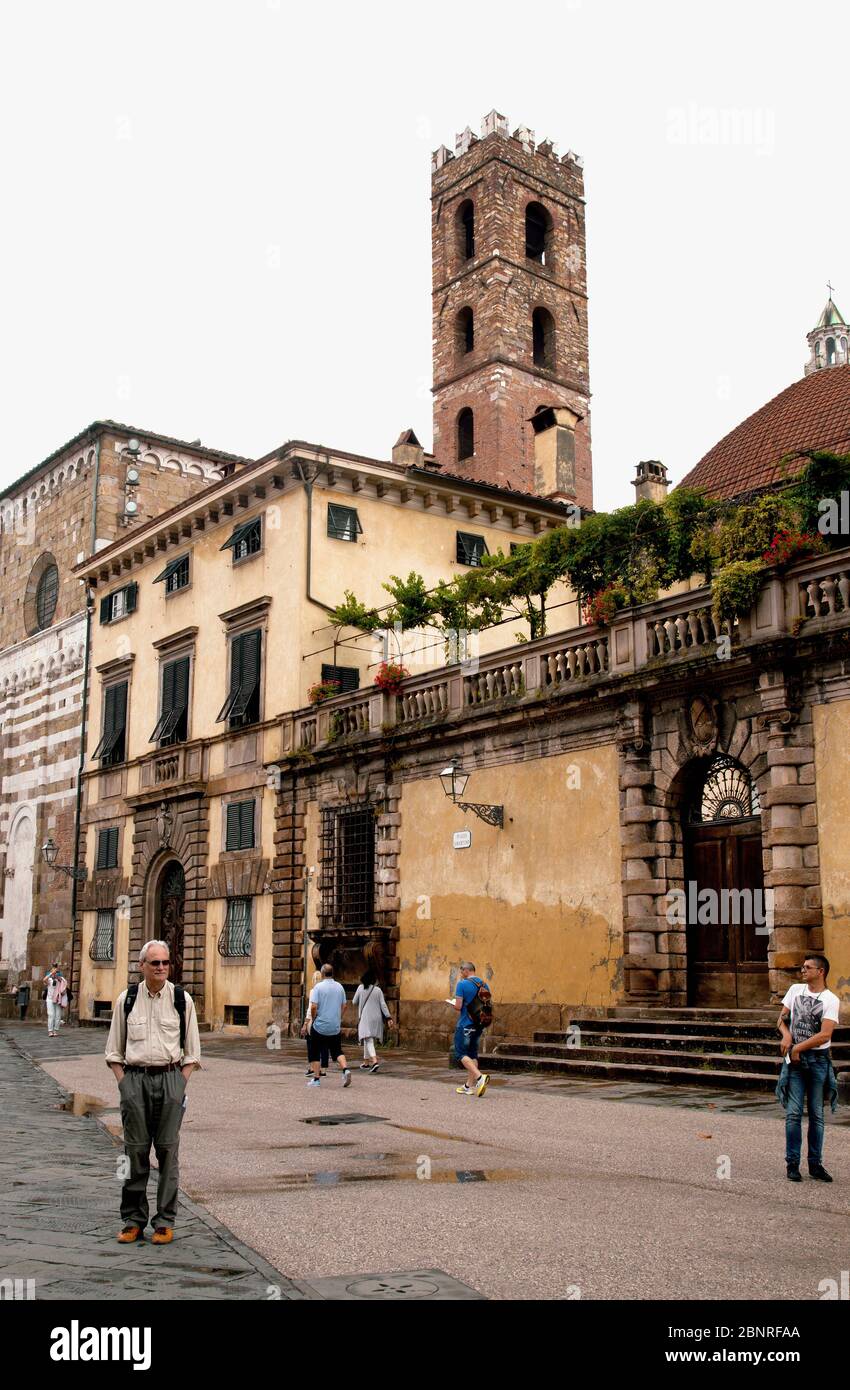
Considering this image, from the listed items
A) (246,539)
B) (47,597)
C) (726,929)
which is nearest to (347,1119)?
(726,929)

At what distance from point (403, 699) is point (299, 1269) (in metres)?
18.2

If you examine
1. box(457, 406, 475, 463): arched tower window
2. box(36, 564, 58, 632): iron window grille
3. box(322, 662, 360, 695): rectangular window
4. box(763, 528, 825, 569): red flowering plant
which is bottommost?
box(763, 528, 825, 569): red flowering plant

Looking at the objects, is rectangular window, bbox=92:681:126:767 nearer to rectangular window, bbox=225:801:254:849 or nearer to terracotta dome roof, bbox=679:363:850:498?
rectangular window, bbox=225:801:254:849

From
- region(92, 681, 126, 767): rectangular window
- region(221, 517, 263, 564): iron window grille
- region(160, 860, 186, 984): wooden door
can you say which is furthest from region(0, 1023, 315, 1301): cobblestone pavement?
region(92, 681, 126, 767): rectangular window

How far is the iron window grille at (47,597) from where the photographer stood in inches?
1638

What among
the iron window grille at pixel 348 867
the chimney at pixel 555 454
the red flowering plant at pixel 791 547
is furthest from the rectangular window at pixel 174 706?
the red flowering plant at pixel 791 547

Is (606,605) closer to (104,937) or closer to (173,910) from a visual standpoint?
(173,910)

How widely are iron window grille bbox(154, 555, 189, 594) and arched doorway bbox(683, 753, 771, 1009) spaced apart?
17391mm

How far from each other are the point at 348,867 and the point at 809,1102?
646 inches

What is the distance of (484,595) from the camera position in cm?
2559

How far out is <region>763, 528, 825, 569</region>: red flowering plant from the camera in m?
16.9
